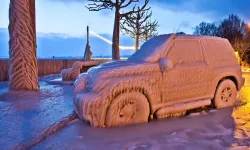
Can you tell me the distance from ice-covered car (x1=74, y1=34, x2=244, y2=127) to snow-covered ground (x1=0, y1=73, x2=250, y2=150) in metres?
0.25

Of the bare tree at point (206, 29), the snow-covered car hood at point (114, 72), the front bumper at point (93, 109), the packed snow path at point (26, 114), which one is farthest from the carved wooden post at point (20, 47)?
the bare tree at point (206, 29)

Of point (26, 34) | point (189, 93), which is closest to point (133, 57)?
point (189, 93)

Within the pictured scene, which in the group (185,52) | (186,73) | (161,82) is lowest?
(161,82)

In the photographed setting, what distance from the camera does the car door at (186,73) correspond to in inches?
199

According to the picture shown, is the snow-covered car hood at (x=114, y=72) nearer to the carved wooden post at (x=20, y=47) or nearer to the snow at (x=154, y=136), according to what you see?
the snow at (x=154, y=136)

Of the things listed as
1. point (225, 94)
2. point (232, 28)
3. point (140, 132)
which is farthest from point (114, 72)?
point (232, 28)

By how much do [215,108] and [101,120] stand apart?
118 inches

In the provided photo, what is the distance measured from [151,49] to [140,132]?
203 cm

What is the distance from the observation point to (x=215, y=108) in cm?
591

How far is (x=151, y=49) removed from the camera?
5441 millimetres

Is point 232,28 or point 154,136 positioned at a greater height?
point 232,28

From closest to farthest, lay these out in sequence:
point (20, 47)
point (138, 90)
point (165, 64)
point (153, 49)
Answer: point (138, 90)
point (165, 64)
point (153, 49)
point (20, 47)

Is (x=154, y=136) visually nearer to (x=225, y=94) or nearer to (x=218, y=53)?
(x=225, y=94)

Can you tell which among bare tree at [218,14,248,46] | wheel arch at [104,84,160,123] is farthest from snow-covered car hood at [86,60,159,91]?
bare tree at [218,14,248,46]
